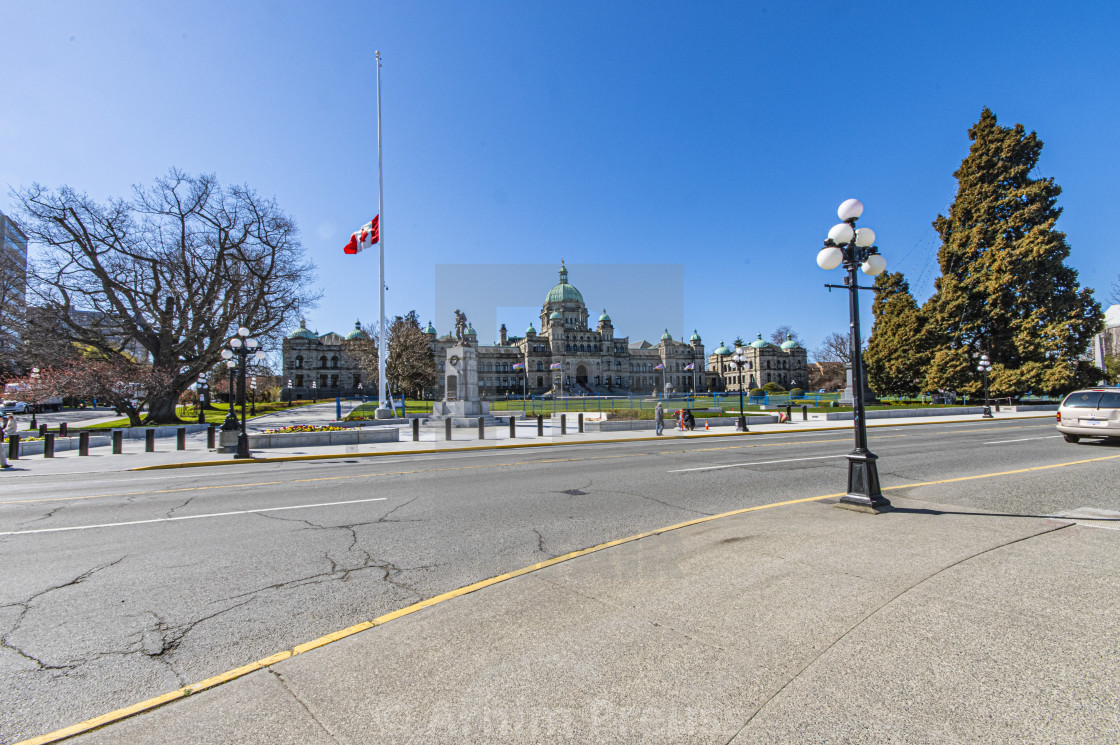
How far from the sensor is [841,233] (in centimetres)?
734

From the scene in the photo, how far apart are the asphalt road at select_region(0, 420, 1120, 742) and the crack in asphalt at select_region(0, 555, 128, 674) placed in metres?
0.02

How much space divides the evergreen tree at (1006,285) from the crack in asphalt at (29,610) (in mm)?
47044

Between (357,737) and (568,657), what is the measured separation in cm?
120

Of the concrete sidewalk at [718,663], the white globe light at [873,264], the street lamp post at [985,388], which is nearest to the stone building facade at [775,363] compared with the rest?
the street lamp post at [985,388]

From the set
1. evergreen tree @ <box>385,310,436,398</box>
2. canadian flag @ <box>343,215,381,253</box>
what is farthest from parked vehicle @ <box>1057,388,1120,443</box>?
evergreen tree @ <box>385,310,436,398</box>

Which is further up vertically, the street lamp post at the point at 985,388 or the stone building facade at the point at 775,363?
the stone building facade at the point at 775,363

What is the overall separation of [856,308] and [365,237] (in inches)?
1124

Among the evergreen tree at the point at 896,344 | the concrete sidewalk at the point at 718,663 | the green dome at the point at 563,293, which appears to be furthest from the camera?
the green dome at the point at 563,293

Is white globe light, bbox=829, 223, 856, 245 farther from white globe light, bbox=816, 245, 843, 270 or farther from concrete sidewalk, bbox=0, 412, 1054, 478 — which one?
concrete sidewalk, bbox=0, 412, 1054, 478

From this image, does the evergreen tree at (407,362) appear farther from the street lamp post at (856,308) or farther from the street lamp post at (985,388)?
the street lamp post at (856,308)

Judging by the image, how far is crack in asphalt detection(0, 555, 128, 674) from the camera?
313 centimetres

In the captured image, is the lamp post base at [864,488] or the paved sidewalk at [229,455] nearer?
the lamp post base at [864,488]

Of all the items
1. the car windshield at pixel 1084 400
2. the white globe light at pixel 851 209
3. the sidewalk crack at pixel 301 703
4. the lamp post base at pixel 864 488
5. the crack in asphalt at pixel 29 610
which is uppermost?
the white globe light at pixel 851 209

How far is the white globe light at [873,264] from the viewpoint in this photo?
7.62 meters
